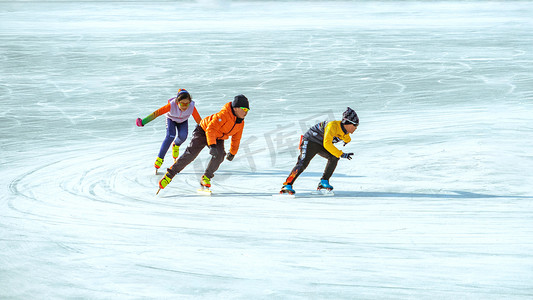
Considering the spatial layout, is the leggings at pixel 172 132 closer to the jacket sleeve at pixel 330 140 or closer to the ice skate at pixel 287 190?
the ice skate at pixel 287 190

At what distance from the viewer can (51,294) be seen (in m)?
4.60

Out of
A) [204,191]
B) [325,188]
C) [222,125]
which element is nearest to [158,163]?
[204,191]

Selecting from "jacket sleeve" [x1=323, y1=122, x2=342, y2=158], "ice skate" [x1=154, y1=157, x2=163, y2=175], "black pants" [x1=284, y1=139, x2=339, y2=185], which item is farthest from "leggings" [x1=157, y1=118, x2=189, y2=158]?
"jacket sleeve" [x1=323, y1=122, x2=342, y2=158]

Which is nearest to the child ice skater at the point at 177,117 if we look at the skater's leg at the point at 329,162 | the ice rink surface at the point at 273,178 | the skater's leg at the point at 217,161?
the ice rink surface at the point at 273,178

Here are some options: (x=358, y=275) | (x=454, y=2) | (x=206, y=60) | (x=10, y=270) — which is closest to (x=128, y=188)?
(x=10, y=270)

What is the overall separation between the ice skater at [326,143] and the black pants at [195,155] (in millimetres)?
772

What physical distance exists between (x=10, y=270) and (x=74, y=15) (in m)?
28.1

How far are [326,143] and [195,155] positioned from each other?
1.54 metres

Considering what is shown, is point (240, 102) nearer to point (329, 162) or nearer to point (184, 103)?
point (329, 162)

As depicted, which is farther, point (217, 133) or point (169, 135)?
point (169, 135)

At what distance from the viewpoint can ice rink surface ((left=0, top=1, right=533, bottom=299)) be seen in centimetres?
488

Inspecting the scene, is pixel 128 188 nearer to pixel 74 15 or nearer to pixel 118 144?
pixel 118 144

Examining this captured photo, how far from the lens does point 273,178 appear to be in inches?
315

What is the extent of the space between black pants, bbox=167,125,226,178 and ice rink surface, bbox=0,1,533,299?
0.30m
